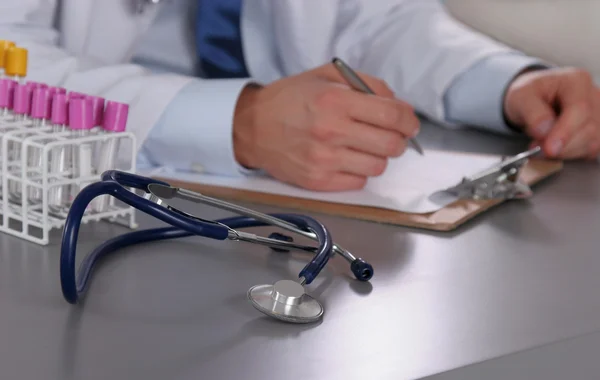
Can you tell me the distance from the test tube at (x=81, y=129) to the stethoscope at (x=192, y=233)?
7 cm

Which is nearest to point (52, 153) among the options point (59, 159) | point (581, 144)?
point (59, 159)

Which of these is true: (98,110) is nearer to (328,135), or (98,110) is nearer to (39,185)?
(39,185)

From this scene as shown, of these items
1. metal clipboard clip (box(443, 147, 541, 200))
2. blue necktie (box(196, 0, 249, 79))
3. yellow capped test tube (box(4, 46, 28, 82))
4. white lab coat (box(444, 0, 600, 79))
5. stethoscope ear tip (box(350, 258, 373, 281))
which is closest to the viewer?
stethoscope ear tip (box(350, 258, 373, 281))

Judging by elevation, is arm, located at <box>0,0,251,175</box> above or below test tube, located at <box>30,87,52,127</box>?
below

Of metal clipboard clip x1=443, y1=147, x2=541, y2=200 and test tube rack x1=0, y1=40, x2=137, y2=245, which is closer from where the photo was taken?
test tube rack x1=0, y1=40, x2=137, y2=245

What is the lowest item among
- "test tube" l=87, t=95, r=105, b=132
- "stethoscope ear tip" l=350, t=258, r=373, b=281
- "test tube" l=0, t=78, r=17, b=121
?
"stethoscope ear tip" l=350, t=258, r=373, b=281

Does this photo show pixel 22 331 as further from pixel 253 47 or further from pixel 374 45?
pixel 374 45

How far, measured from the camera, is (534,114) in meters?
1.03

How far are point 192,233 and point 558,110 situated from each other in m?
0.77

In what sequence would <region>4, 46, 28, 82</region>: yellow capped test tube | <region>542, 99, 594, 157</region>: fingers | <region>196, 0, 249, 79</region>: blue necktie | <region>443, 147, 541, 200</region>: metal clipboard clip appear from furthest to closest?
<region>196, 0, 249, 79</region>: blue necktie < <region>542, 99, 594, 157</region>: fingers < <region>443, 147, 541, 200</region>: metal clipboard clip < <region>4, 46, 28, 82</region>: yellow capped test tube

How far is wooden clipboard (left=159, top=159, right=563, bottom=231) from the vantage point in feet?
2.16

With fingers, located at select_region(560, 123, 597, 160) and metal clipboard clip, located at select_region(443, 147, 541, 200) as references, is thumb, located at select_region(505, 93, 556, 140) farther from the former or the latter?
metal clipboard clip, located at select_region(443, 147, 541, 200)

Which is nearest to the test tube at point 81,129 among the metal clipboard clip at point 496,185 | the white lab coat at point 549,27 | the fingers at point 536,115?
the metal clipboard clip at point 496,185

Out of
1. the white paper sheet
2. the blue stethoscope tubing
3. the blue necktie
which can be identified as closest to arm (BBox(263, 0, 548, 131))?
the blue necktie
